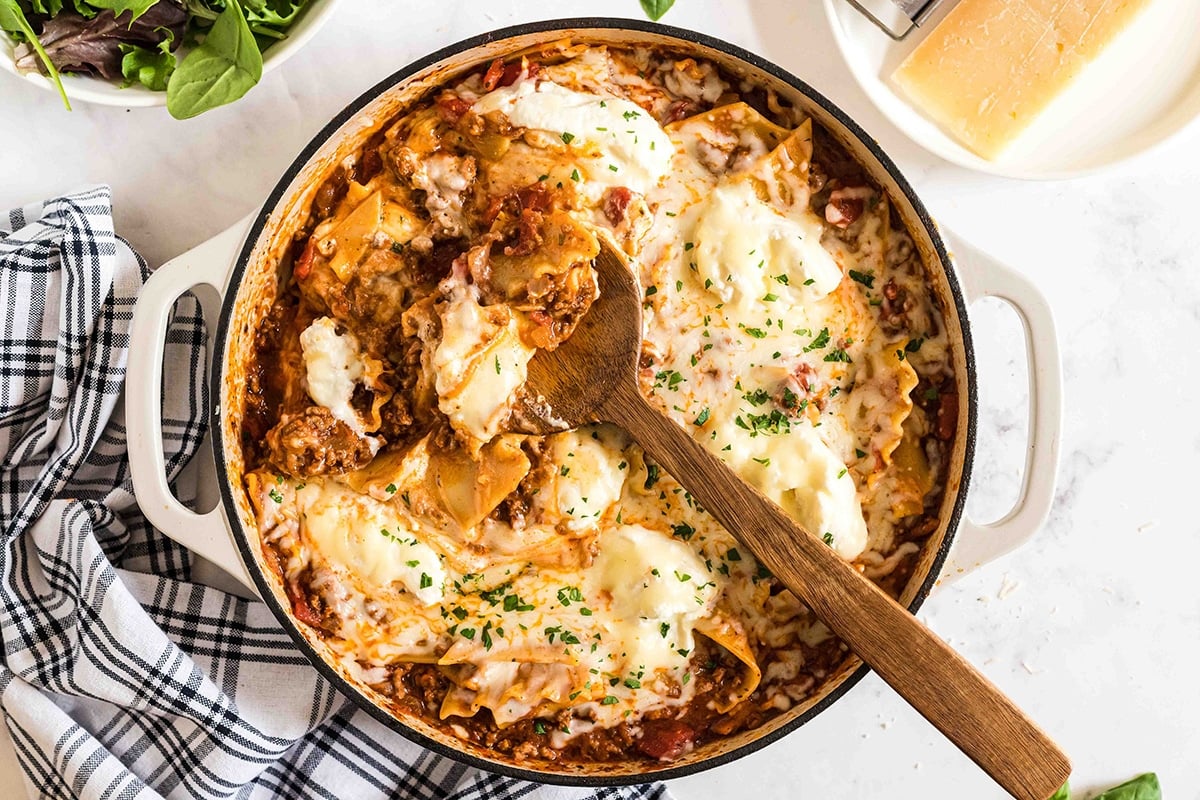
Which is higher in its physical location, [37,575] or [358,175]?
[358,175]

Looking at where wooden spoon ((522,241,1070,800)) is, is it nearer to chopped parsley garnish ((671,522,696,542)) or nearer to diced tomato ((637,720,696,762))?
chopped parsley garnish ((671,522,696,542))

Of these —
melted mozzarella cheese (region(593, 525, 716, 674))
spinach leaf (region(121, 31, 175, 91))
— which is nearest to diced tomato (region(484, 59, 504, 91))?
spinach leaf (region(121, 31, 175, 91))

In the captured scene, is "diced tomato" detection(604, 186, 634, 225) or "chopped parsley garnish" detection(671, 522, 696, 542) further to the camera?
"chopped parsley garnish" detection(671, 522, 696, 542)

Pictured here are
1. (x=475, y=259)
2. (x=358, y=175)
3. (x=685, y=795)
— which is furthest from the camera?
(x=685, y=795)

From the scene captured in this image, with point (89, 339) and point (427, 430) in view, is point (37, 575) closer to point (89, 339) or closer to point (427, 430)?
point (89, 339)

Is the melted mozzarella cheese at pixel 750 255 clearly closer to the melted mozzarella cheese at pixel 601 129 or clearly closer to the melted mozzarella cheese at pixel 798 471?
the melted mozzarella cheese at pixel 601 129

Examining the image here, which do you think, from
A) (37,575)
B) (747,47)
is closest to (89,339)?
(37,575)

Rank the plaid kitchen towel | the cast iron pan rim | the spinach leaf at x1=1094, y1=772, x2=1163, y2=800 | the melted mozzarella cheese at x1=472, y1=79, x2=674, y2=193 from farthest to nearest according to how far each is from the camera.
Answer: the spinach leaf at x1=1094, y1=772, x2=1163, y2=800, the plaid kitchen towel, the melted mozzarella cheese at x1=472, y1=79, x2=674, y2=193, the cast iron pan rim

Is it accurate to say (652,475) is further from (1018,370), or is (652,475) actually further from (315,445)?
(1018,370)
